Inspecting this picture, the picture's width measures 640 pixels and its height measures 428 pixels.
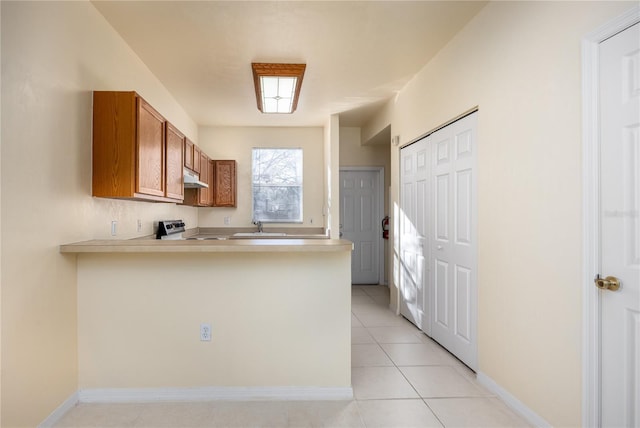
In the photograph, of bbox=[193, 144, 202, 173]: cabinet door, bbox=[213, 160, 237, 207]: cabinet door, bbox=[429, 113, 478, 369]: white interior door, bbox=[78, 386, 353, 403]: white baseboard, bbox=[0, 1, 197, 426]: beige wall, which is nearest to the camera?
bbox=[0, 1, 197, 426]: beige wall

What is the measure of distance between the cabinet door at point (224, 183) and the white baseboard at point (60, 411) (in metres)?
3.60

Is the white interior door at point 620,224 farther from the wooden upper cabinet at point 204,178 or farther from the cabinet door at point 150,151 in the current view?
the wooden upper cabinet at point 204,178

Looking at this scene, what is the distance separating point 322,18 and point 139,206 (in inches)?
92.0

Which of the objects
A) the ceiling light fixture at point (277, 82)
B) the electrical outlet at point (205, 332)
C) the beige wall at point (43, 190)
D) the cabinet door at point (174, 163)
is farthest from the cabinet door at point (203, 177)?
the electrical outlet at point (205, 332)

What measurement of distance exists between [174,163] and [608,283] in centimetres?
326

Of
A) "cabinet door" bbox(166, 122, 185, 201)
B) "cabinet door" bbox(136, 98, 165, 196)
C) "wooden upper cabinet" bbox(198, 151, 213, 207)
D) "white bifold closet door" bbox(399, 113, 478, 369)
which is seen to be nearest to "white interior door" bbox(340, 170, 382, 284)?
"white bifold closet door" bbox(399, 113, 478, 369)

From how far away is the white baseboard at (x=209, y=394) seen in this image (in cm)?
229

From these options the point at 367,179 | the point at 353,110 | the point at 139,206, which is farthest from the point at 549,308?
the point at 367,179

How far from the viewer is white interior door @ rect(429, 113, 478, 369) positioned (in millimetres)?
2764

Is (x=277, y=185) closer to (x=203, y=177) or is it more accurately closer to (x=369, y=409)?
(x=203, y=177)

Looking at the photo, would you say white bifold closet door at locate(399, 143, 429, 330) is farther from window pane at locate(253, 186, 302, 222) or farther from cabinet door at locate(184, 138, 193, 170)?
cabinet door at locate(184, 138, 193, 170)

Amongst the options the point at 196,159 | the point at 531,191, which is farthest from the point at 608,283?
the point at 196,159

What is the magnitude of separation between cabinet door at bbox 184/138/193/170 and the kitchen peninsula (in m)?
1.70

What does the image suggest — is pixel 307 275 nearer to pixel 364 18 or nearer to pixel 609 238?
pixel 609 238
